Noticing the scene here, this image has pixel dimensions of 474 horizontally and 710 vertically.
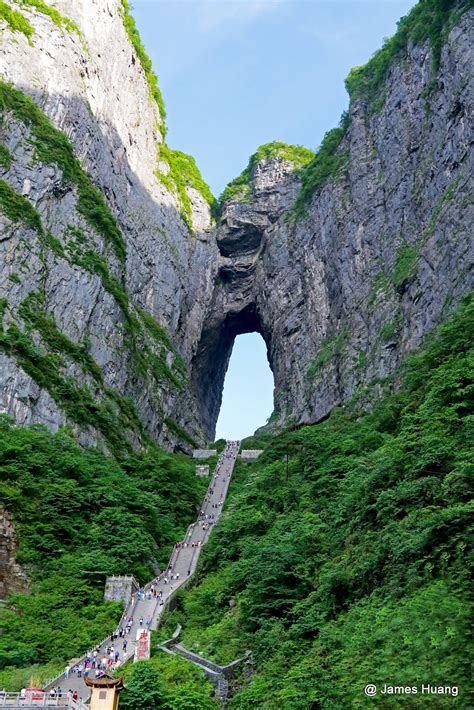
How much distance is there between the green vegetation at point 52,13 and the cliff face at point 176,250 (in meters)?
0.50

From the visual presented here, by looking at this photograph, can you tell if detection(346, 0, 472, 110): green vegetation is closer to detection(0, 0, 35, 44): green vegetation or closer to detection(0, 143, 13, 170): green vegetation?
detection(0, 0, 35, 44): green vegetation

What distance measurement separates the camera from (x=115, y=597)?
2652 centimetres

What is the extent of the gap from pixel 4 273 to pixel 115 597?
80.4 feet

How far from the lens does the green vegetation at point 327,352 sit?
185 ft

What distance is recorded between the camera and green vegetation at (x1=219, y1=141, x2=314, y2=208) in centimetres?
8425

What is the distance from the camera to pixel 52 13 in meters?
60.3

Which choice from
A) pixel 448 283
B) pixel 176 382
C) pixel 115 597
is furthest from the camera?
pixel 176 382

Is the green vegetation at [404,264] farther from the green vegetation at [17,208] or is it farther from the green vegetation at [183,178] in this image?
the green vegetation at [183,178]

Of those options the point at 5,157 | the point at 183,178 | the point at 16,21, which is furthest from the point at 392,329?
the point at 183,178

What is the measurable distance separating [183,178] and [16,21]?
29.0 meters

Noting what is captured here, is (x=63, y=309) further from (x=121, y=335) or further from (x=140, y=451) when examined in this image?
(x=140, y=451)

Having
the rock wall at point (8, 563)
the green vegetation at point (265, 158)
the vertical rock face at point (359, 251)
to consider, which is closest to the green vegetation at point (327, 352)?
the vertical rock face at point (359, 251)

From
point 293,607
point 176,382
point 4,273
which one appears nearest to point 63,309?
point 4,273

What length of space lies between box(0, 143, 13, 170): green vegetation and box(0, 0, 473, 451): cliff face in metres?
0.14
